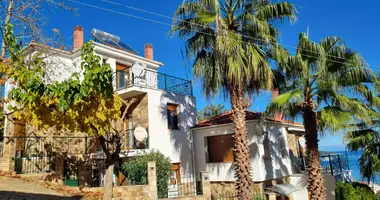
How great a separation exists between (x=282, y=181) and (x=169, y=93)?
8.53m

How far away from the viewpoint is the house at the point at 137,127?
54.4 ft

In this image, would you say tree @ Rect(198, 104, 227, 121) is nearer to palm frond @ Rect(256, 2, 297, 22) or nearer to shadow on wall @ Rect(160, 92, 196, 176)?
shadow on wall @ Rect(160, 92, 196, 176)

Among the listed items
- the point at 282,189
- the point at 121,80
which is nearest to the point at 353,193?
the point at 282,189

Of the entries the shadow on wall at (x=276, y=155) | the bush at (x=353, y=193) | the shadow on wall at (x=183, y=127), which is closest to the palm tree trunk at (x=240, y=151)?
the shadow on wall at (x=276, y=155)

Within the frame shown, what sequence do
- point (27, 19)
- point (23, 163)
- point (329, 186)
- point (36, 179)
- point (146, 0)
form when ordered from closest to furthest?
point (27, 19), point (146, 0), point (36, 179), point (23, 163), point (329, 186)

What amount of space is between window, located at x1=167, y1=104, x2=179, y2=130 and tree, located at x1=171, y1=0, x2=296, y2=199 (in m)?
4.99

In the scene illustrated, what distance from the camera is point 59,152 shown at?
17.4 m

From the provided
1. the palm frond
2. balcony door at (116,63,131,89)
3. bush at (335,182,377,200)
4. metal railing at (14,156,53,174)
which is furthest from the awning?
metal railing at (14,156,53,174)

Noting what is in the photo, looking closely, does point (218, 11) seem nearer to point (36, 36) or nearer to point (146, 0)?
point (146, 0)

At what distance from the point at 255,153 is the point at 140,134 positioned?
6.27m

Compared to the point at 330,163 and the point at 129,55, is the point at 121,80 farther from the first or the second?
the point at 330,163

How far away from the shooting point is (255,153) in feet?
52.0

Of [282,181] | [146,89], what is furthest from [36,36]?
[282,181]

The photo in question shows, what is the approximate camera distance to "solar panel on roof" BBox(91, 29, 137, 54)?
2057 cm
